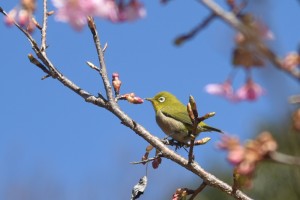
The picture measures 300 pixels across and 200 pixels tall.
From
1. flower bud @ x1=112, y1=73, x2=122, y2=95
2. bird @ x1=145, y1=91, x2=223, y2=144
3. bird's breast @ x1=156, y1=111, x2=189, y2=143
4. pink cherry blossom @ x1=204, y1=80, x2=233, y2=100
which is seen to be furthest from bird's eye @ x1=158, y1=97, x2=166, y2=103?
pink cherry blossom @ x1=204, y1=80, x2=233, y2=100

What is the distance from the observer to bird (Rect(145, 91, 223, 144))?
4.56 meters

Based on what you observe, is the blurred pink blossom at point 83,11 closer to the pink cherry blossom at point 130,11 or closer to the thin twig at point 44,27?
the pink cherry blossom at point 130,11

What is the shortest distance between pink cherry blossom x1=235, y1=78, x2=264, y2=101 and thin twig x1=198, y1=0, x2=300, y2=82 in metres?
0.38

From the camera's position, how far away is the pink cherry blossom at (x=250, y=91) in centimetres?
139

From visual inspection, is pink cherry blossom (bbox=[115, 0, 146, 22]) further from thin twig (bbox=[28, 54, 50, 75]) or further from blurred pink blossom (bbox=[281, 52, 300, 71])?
thin twig (bbox=[28, 54, 50, 75])

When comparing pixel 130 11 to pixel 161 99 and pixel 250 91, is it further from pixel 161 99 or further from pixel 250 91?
pixel 161 99

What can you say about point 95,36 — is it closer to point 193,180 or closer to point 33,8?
point 33,8

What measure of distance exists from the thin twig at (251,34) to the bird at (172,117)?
319 cm

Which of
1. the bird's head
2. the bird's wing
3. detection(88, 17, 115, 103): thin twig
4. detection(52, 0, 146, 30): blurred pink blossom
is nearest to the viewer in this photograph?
detection(52, 0, 146, 30): blurred pink blossom

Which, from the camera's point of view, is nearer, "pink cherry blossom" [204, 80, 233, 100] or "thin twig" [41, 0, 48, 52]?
"pink cherry blossom" [204, 80, 233, 100]

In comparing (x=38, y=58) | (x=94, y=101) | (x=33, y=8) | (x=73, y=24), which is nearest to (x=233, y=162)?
(x=73, y=24)

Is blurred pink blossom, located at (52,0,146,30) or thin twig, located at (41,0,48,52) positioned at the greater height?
thin twig, located at (41,0,48,52)

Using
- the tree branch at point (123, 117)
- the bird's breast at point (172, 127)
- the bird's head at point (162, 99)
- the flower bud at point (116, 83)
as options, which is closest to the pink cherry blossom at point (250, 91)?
the tree branch at point (123, 117)

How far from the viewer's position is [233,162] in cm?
113
